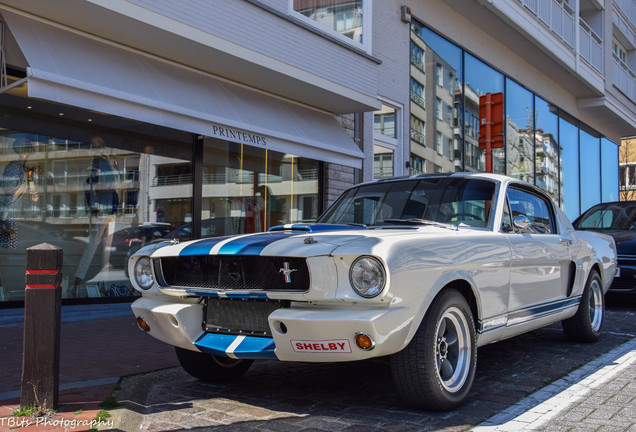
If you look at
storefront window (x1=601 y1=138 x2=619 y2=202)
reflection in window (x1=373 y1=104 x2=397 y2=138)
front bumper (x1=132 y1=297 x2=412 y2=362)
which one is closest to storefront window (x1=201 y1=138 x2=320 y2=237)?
reflection in window (x1=373 y1=104 x2=397 y2=138)

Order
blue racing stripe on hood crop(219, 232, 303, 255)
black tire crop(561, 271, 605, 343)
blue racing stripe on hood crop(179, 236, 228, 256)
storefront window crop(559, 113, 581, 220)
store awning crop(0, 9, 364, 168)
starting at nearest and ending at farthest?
blue racing stripe on hood crop(219, 232, 303, 255) → blue racing stripe on hood crop(179, 236, 228, 256) → black tire crop(561, 271, 605, 343) → store awning crop(0, 9, 364, 168) → storefront window crop(559, 113, 581, 220)

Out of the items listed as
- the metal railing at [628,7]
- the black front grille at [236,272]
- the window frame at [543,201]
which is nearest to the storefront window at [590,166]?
the metal railing at [628,7]

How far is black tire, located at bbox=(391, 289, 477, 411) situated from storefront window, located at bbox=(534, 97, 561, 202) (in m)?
16.6

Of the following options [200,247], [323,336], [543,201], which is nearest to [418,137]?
[543,201]

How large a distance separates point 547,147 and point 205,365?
18.5 meters

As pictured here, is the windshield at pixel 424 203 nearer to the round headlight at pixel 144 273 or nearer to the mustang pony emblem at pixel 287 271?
the mustang pony emblem at pixel 287 271

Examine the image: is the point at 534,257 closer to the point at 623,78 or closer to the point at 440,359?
the point at 440,359

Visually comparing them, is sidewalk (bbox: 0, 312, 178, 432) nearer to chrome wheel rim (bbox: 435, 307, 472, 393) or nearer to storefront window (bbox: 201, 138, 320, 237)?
chrome wheel rim (bbox: 435, 307, 472, 393)

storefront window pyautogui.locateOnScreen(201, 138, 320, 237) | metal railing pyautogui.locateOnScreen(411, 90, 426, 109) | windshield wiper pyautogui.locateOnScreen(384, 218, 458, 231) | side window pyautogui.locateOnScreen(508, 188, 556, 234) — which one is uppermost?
metal railing pyautogui.locateOnScreen(411, 90, 426, 109)

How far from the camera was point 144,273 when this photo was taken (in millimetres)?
4230

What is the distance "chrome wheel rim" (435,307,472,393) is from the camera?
145 inches

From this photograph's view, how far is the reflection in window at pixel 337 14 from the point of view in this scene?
32.1 ft

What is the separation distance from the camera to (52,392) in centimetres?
366

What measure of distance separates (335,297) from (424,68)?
37.7 ft
